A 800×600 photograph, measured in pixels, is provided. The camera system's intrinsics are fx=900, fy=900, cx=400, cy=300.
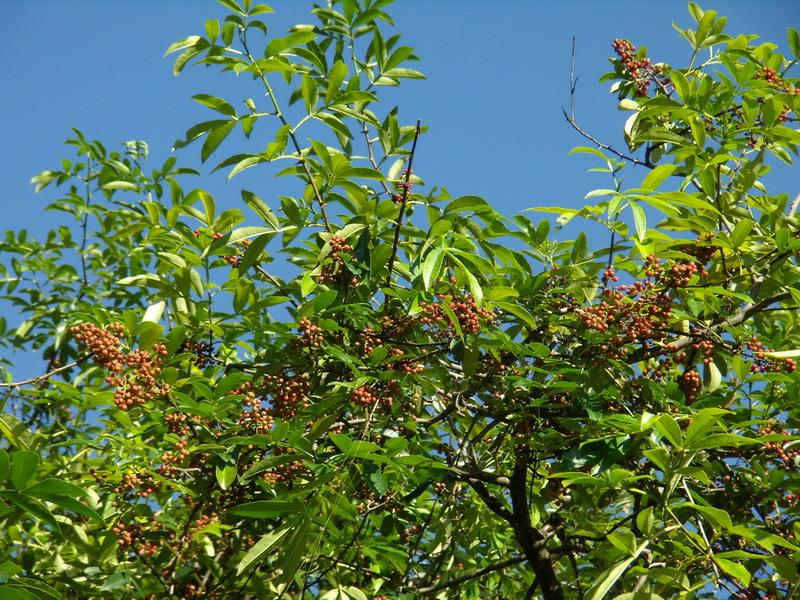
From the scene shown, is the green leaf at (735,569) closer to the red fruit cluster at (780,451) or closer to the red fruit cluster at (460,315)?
the red fruit cluster at (780,451)

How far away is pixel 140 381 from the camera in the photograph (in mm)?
2711

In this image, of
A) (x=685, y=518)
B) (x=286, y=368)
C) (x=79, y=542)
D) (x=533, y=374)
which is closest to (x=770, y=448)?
(x=685, y=518)

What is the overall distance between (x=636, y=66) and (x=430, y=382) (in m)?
2.10

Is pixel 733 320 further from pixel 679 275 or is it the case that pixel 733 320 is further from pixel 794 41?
pixel 794 41

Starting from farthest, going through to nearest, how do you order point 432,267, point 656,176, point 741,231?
point 741,231 → point 656,176 → point 432,267

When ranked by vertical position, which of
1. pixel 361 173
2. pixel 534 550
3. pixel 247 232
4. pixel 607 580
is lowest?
pixel 607 580

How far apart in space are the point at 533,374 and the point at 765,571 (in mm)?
1171

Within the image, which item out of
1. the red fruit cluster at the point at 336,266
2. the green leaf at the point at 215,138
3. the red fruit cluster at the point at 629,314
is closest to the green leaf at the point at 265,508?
the red fruit cluster at the point at 336,266

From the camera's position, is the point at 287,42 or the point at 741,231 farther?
the point at 287,42

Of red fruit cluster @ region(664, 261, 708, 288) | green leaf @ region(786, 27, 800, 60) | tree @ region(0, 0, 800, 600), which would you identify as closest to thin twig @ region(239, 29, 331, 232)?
tree @ region(0, 0, 800, 600)

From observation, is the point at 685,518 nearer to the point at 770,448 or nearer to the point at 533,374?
the point at 770,448

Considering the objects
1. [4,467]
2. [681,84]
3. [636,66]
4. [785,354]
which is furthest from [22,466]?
[636,66]

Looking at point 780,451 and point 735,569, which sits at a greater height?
point 780,451

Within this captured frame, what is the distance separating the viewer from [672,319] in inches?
108
